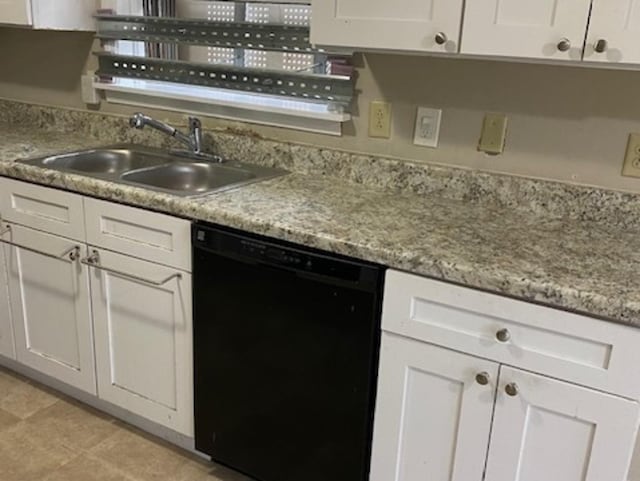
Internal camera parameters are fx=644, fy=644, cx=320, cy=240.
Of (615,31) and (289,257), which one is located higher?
(615,31)

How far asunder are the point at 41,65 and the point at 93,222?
1.15 meters

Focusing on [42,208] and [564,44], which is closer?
[564,44]

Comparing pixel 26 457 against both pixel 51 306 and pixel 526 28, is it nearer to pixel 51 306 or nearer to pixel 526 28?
pixel 51 306

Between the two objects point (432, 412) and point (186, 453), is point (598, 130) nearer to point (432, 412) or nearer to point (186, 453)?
point (432, 412)

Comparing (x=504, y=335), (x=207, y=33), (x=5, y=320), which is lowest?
(x=5, y=320)

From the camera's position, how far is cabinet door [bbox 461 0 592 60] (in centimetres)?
140

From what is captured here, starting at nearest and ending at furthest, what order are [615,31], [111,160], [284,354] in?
[615,31] → [284,354] → [111,160]

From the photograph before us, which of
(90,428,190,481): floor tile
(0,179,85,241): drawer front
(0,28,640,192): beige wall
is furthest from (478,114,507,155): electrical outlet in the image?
(90,428,190,481): floor tile

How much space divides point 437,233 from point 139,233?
0.88 meters

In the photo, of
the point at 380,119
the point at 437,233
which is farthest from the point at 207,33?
the point at 437,233

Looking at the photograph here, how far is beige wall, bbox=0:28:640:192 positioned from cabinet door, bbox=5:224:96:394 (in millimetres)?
849

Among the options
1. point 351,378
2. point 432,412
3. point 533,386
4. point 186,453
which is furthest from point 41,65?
point 533,386

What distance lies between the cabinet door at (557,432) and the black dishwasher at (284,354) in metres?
0.33

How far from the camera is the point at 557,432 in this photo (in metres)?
1.40
